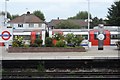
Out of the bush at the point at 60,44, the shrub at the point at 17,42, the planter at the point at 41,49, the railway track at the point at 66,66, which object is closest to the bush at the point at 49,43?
the bush at the point at 60,44

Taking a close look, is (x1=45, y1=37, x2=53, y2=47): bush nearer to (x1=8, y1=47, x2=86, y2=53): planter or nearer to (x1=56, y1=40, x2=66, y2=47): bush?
(x1=56, y1=40, x2=66, y2=47): bush

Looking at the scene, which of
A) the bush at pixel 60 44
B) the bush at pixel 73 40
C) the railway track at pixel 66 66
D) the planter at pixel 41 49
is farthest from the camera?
the bush at pixel 73 40

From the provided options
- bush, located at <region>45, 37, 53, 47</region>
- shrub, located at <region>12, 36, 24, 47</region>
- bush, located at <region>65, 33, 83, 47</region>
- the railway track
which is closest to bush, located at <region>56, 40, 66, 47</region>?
bush, located at <region>45, 37, 53, 47</region>

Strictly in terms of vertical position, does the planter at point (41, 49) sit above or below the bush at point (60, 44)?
below

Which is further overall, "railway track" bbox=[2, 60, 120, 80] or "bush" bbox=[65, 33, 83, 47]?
"bush" bbox=[65, 33, 83, 47]

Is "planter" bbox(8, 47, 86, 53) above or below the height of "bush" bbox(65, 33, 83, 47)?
below

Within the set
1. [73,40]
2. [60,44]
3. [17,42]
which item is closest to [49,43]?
[60,44]

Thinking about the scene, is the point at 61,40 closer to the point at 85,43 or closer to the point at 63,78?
the point at 85,43

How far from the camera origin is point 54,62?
1728cm

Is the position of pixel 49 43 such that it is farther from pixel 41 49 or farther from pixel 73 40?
pixel 73 40

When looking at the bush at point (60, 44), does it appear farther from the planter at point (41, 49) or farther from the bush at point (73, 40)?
the bush at point (73, 40)

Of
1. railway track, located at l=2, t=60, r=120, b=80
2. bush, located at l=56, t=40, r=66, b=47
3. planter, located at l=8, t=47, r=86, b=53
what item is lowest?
railway track, located at l=2, t=60, r=120, b=80

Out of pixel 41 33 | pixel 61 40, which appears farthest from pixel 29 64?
pixel 41 33

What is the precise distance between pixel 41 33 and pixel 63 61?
2634cm
